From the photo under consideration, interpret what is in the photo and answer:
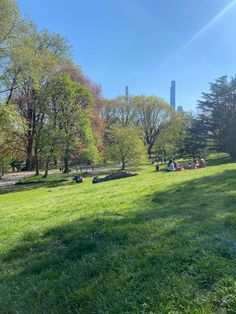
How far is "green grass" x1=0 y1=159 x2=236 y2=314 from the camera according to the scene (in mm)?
3572

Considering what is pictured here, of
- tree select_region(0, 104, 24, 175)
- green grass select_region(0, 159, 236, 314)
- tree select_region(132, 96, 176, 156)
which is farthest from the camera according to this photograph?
tree select_region(132, 96, 176, 156)

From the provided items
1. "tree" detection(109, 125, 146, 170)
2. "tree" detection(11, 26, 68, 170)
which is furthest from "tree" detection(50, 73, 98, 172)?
"tree" detection(109, 125, 146, 170)

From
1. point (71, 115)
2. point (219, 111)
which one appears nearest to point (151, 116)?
point (219, 111)

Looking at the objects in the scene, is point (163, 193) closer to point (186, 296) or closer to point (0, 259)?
point (0, 259)

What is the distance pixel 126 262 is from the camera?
4555 millimetres

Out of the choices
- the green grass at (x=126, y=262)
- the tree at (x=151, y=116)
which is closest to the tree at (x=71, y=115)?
the green grass at (x=126, y=262)

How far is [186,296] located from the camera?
11.3 ft

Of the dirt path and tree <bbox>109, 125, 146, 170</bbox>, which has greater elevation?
tree <bbox>109, 125, 146, 170</bbox>

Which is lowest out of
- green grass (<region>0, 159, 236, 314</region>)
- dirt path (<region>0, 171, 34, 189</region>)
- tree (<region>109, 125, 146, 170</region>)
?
dirt path (<region>0, 171, 34, 189</region>)

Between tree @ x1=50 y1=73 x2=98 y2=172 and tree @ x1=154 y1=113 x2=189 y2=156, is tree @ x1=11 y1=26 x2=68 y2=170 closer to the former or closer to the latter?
tree @ x1=50 y1=73 x2=98 y2=172

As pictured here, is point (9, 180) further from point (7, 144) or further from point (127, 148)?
point (127, 148)

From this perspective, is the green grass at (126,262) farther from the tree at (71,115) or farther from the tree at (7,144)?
the tree at (71,115)

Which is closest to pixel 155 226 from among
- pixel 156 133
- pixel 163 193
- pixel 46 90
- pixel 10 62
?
pixel 163 193

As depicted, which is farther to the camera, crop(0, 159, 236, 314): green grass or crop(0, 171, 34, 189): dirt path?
crop(0, 171, 34, 189): dirt path
